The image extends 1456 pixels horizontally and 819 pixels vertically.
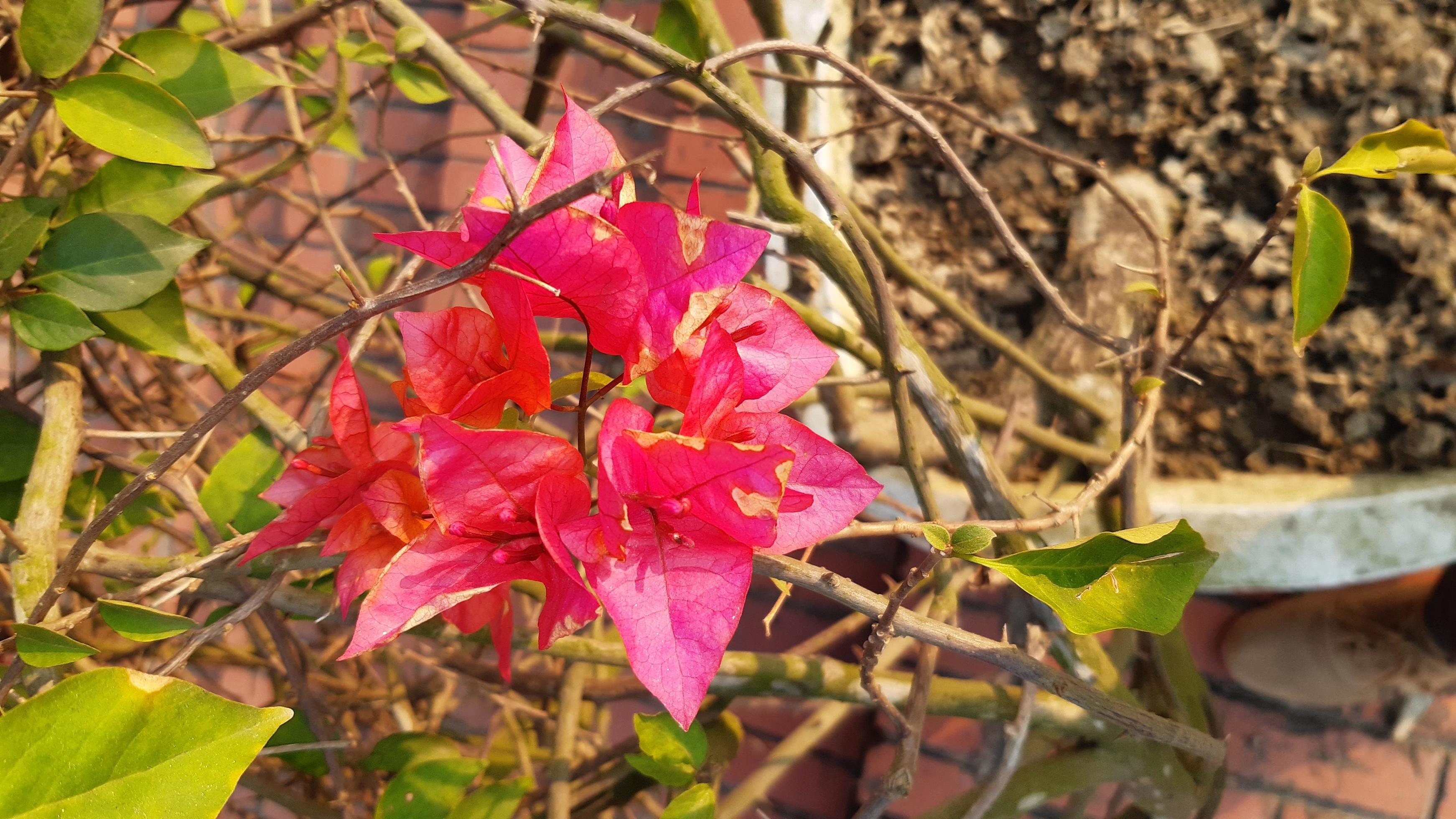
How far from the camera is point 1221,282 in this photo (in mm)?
570

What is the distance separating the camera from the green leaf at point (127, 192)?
0.32 meters

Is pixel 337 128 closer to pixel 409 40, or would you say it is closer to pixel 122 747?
pixel 409 40

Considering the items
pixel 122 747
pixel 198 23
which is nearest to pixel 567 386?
pixel 122 747

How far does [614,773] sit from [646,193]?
56cm

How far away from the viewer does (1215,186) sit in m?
0.58

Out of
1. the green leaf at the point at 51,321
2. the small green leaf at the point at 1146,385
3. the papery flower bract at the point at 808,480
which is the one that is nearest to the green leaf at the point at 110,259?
the green leaf at the point at 51,321

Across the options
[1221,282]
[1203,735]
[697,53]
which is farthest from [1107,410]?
[697,53]

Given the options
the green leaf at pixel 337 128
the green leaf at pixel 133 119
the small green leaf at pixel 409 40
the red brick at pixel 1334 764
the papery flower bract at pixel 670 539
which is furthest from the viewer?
the red brick at pixel 1334 764

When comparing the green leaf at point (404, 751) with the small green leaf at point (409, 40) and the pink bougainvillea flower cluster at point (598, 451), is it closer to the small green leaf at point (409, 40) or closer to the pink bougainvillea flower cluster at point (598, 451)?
the pink bougainvillea flower cluster at point (598, 451)

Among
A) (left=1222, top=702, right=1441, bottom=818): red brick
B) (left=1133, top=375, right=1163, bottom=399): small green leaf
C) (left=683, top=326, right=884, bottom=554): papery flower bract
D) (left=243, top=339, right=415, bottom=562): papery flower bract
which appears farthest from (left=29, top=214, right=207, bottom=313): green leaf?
(left=1222, top=702, right=1441, bottom=818): red brick

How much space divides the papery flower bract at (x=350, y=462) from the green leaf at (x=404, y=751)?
0.75 ft

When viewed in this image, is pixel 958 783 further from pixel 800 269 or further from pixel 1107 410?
pixel 800 269

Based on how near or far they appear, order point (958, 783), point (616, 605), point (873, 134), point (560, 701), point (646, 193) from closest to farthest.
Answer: point (616, 605), point (560, 701), point (873, 134), point (958, 783), point (646, 193)

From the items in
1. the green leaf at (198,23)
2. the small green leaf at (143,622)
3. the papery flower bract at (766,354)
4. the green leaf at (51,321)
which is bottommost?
the small green leaf at (143,622)
